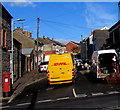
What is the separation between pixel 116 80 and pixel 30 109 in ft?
A: 27.9

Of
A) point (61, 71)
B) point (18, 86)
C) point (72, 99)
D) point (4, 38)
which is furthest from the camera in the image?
point (4, 38)

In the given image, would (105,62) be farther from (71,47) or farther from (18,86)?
(71,47)

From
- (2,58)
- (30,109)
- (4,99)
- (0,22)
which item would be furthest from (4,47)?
(30,109)

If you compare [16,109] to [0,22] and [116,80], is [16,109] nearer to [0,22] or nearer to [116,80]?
[116,80]

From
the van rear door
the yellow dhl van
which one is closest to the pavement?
the yellow dhl van

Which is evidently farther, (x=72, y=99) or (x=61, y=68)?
(x=61, y=68)

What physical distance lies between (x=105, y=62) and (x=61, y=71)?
5.22 m

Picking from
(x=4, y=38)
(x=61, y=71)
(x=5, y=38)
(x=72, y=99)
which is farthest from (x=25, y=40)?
(x=72, y=99)

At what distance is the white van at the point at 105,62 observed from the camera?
16.0 meters

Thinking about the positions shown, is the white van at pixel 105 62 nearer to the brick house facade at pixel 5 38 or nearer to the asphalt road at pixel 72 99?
the asphalt road at pixel 72 99

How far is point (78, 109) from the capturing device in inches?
301

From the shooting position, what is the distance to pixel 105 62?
1819 centimetres

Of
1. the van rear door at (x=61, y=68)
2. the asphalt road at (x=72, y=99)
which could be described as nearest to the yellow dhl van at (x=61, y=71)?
the van rear door at (x=61, y=68)

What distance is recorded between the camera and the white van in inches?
630
